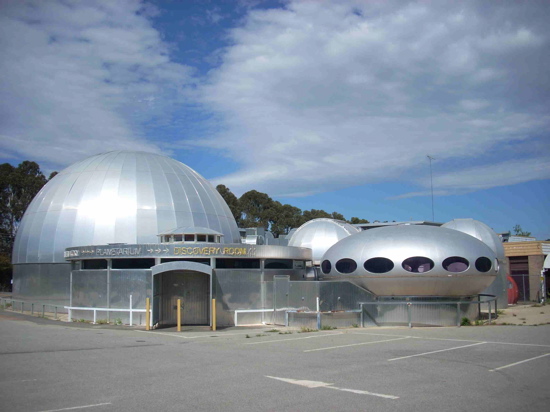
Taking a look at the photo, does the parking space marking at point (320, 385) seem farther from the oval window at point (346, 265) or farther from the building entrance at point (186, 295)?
the oval window at point (346, 265)

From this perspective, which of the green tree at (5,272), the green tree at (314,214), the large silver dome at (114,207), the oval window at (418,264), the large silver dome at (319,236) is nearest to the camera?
the oval window at (418,264)

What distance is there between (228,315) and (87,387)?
1407 centimetres

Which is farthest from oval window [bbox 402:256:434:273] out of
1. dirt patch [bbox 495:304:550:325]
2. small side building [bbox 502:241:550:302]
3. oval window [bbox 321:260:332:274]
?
small side building [bbox 502:241:550:302]

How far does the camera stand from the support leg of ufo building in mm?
22938

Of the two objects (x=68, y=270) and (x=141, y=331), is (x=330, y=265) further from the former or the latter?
(x=68, y=270)

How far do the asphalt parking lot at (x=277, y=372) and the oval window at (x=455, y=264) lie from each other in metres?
4.39

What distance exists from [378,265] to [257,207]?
68.8 metres

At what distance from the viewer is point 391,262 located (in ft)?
76.3

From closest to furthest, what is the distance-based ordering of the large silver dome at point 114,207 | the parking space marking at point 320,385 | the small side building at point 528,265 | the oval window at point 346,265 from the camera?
the parking space marking at point 320,385 → the oval window at point 346,265 → the large silver dome at point 114,207 → the small side building at point 528,265

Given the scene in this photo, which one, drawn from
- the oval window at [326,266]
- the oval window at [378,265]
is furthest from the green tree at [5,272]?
the oval window at [378,265]

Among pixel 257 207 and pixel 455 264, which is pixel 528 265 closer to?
pixel 455 264

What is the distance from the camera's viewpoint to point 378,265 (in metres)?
23.5

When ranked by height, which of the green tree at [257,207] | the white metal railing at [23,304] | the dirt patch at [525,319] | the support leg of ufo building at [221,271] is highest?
the green tree at [257,207]

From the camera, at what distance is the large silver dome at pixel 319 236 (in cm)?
4262
